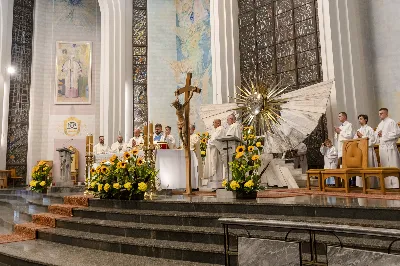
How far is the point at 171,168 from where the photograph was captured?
7785mm

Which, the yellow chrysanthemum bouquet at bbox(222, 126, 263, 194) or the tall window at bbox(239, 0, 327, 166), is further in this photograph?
the tall window at bbox(239, 0, 327, 166)

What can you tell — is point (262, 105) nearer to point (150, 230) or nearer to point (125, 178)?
point (125, 178)

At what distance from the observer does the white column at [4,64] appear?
603 inches

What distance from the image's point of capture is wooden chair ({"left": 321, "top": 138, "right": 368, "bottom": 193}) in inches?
251

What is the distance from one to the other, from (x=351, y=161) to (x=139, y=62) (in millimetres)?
10416

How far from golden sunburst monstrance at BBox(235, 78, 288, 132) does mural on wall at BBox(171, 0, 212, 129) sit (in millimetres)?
3154

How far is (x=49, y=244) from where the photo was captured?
521 centimetres

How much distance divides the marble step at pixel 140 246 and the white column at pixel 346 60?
6.18 metres

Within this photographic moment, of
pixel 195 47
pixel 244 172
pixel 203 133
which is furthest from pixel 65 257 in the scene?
pixel 195 47

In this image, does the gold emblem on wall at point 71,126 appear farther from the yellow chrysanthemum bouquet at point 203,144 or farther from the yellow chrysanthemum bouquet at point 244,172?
the yellow chrysanthemum bouquet at point 244,172

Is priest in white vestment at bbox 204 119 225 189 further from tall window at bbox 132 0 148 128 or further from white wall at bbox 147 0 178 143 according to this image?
white wall at bbox 147 0 178 143

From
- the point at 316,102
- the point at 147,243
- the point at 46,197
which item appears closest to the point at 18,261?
the point at 147,243

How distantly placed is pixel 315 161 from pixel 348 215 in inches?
238

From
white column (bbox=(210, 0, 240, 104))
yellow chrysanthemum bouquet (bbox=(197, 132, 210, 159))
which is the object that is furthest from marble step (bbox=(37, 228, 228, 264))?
white column (bbox=(210, 0, 240, 104))
